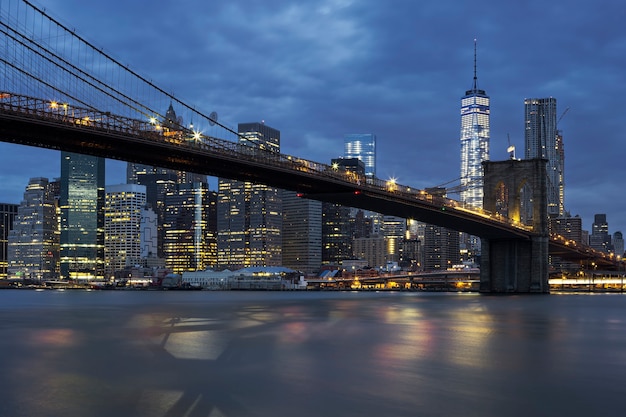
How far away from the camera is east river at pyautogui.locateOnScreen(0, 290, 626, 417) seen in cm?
1479

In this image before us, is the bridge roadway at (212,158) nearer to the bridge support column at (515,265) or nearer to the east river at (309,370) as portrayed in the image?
the bridge support column at (515,265)

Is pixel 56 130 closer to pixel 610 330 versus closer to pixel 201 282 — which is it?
pixel 610 330

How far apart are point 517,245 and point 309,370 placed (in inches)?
2437

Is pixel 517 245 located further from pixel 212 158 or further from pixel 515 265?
pixel 212 158

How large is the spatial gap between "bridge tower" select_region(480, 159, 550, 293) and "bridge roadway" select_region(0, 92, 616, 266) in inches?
79.2

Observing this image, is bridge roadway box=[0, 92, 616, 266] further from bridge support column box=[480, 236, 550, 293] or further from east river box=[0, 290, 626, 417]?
east river box=[0, 290, 626, 417]

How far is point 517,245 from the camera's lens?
7731cm

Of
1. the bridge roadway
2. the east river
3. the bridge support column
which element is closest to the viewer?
the east river

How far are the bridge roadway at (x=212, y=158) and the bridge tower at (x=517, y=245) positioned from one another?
2.01m

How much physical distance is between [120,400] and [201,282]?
460 feet

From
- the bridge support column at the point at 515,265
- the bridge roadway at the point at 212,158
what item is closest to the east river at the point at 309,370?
the bridge roadway at the point at 212,158

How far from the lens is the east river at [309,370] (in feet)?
48.5

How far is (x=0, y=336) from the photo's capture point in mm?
28875

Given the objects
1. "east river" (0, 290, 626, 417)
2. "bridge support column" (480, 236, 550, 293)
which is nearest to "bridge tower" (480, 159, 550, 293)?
"bridge support column" (480, 236, 550, 293)
